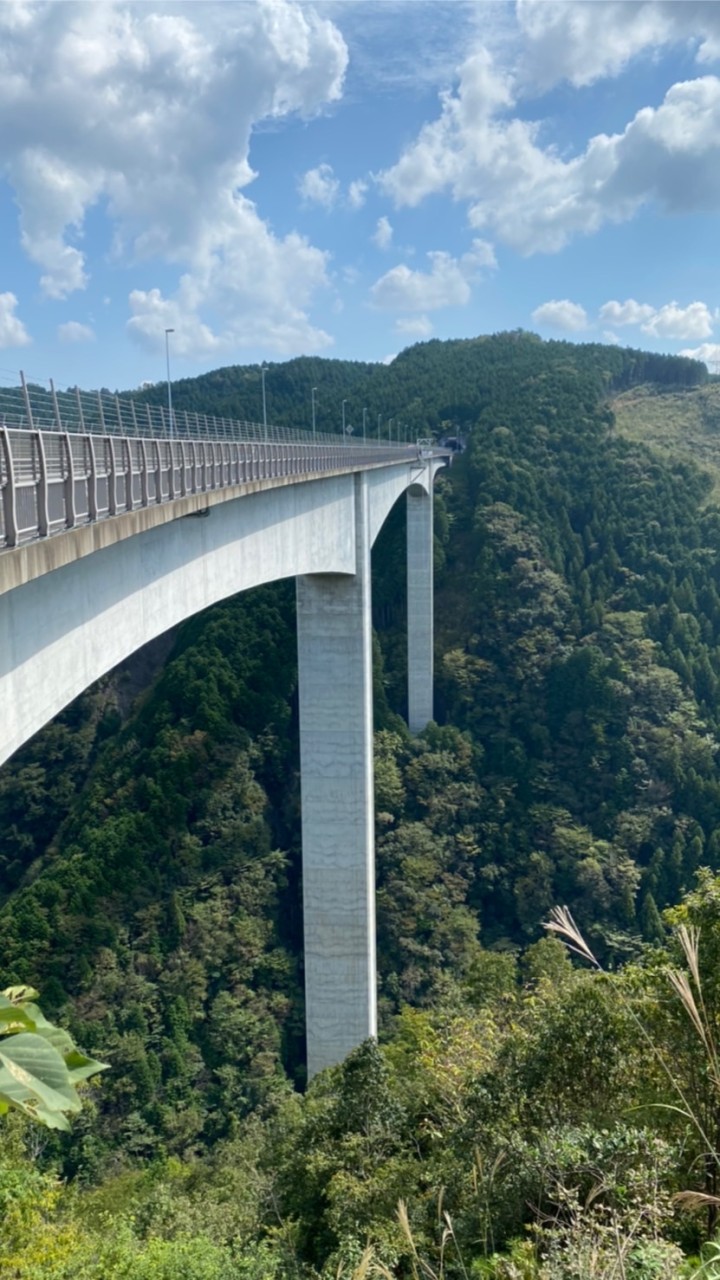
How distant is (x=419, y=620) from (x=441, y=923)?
15.6 m

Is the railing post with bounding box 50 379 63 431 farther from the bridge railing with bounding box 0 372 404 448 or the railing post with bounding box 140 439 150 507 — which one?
the railing post with bounding box 140 439 150 507

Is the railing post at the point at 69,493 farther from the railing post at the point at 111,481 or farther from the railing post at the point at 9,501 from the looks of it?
the railing post at the point at 111,481

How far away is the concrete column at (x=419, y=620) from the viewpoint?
131ft

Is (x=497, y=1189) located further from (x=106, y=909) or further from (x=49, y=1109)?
(x=106, y=909)

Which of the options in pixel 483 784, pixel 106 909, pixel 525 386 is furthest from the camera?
pixel 525 386

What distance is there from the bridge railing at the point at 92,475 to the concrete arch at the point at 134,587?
1.24 ft

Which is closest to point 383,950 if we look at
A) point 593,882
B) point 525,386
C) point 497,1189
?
point 593,882

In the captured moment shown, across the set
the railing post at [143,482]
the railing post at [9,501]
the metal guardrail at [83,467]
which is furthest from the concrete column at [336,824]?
the railing post at [9,501]

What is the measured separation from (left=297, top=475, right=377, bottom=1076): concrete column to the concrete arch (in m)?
2.36

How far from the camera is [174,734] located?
31.5m

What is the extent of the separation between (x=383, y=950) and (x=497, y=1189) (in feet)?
72.6

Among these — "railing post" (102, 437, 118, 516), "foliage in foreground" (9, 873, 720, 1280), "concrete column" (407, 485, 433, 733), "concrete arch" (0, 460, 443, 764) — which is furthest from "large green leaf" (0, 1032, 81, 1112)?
"concrete column" (407, 485, 433, 733)

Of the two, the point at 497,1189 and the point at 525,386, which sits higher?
the point at 525,386

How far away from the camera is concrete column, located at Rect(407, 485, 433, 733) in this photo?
3988cm
